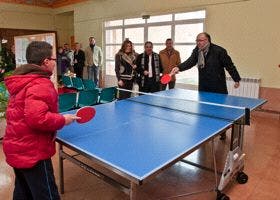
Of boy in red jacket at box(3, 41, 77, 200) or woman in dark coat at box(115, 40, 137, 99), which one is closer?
boy in red jacket at box(3, 41, 77, 200)

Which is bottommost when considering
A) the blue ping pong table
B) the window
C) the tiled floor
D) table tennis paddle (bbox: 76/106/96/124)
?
the tiled floor

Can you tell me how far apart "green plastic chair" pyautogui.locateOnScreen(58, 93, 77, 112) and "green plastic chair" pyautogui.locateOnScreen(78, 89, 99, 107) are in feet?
0.36

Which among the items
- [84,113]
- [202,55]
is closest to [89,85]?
[202,55]

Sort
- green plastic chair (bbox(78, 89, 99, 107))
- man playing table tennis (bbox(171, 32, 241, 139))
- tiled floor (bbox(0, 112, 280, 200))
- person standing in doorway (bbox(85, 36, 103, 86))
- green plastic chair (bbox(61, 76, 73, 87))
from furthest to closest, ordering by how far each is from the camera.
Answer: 1. person standing in doorway (bbox(85, 36, 103, 86))
2. green plastic chair (bbox(61, 76, 73, 87))
3. green plastic chair (bbox(78, 89, 99, 107))
4. man playing table tennis (bbox(171, 32, 241, 139))
5. tiled floor (bbox(0, 112, 280, 200))

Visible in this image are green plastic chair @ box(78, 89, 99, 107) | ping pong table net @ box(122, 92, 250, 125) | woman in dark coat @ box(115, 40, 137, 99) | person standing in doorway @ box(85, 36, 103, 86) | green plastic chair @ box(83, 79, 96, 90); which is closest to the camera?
ping pong table net @ box(122, 92, 250, 125)

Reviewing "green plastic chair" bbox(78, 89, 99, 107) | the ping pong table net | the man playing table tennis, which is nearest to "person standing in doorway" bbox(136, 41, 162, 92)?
"green plastic chair" bbox(78, 89, 99, 107)

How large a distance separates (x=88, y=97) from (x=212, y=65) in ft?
6.89

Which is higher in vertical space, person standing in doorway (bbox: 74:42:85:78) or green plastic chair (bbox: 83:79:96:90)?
person standing in doorway (bbox: 74:42:85:78)

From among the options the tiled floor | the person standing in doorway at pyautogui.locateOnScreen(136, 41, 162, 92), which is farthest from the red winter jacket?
the person standing in doorway at pyautogui.locateOnScreen(136, 41, 162, 92)

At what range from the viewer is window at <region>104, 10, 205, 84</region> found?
690 cm

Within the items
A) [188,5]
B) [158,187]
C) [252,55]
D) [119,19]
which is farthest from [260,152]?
[119,19]

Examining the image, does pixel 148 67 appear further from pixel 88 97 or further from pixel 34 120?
pixel 34 120

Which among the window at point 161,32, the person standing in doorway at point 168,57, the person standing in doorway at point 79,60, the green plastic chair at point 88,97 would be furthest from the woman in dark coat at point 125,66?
the person standing in doorway at point 79,60

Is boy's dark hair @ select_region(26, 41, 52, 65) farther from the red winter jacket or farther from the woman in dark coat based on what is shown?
the woman in dark coat
